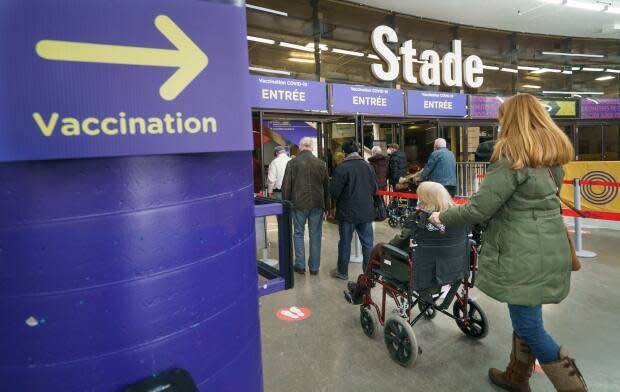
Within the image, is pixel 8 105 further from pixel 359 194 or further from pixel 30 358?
pixel 359 194

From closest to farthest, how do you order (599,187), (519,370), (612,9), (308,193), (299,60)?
(519,370)
(308,193)
(599,187)
(612,9)
(299,60)

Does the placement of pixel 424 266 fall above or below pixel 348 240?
above

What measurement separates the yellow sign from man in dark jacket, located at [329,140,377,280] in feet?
13.4

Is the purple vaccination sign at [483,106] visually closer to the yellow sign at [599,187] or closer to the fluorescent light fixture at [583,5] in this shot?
the fluorescent light fixture at [583,5]

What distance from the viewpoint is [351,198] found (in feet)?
14.1

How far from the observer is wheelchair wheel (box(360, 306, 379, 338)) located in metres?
2.97

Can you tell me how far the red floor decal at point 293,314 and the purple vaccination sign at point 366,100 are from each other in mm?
4729

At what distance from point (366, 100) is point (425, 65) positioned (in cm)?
184

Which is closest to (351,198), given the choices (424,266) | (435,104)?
(424,266)

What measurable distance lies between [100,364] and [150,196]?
0.41 metres

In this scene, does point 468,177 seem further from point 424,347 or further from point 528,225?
point 528,225

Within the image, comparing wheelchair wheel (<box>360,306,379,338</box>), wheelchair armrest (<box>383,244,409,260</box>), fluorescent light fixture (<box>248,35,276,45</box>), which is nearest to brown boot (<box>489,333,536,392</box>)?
wheelchair armrest (<box>383,244,409,260</box>)

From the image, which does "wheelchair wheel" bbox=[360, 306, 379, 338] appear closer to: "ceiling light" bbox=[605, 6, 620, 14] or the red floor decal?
the red floor decal

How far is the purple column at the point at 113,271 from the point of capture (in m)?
0.85
